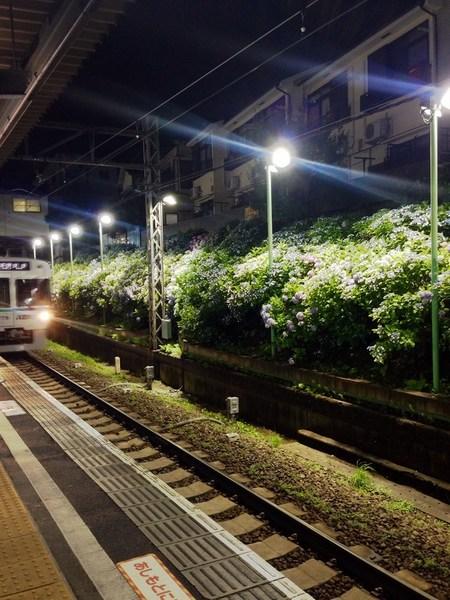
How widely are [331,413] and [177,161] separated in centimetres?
2641

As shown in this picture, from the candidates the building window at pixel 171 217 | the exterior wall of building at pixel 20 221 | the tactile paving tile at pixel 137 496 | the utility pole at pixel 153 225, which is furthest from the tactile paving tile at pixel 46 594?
the exterior wall of building at pixel 20 221

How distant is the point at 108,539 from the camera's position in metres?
5.23

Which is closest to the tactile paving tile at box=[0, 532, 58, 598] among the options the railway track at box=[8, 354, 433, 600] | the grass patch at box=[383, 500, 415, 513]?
the railway track at box=[8, 354, 433, 600]

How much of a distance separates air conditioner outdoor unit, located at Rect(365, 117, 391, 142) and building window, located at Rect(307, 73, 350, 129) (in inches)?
54.3

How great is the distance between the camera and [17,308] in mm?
16359

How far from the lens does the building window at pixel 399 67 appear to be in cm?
1798

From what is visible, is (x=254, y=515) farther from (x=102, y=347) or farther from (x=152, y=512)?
(x=102, y=347)

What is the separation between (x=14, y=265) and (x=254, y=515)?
12.9 m

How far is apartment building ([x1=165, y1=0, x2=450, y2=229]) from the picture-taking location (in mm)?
17188

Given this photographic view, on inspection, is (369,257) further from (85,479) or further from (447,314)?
(85,479)

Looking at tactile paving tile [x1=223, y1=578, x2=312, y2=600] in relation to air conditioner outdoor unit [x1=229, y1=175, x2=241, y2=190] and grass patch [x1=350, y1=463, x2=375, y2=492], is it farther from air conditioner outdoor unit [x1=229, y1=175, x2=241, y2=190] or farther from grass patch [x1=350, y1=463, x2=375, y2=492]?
air conditioner outdoor unit [x1=229, y1=175, x2=241, y2=190]

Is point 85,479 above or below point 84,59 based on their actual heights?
below

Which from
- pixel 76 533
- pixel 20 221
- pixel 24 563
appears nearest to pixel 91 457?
pixel 76 533

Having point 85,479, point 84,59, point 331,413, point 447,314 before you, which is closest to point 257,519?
point 85,479
